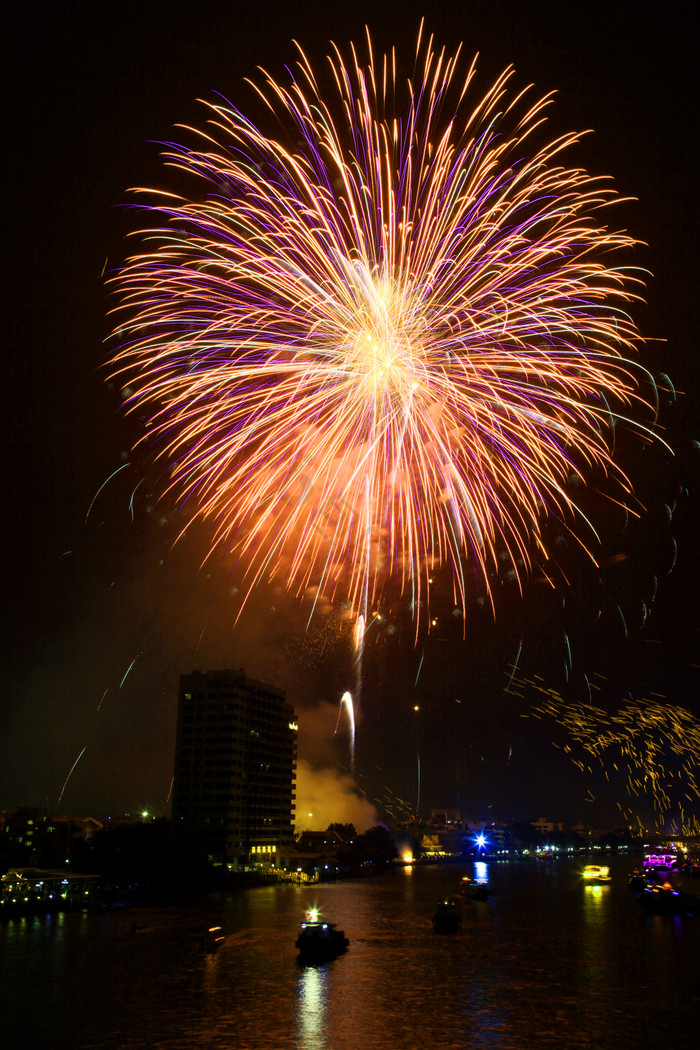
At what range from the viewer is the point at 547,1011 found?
25703 mm

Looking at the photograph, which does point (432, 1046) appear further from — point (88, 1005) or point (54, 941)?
point (54, 941)

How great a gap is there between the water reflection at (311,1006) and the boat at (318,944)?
146 cm

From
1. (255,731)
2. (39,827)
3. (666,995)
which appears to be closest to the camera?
(666,995)

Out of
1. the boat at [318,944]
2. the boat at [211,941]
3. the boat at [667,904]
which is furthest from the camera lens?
the boat at [667,904]

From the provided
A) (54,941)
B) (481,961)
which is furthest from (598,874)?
(54,941)

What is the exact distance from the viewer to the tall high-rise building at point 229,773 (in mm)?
84938

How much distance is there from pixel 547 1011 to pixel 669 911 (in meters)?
35.8

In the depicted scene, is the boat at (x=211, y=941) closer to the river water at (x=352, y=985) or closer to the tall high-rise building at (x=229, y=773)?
the river water at (x=352, y=985)

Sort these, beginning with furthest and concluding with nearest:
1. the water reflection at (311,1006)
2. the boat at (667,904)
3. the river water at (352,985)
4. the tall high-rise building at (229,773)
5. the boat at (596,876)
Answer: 1. the boat at (596,876)
2. the tall high-rise building at (229,773)
3. the boat at (667,904)
4. the river water at (352,985)
5. the water reflection at (311,1006)

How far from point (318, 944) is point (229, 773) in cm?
5428

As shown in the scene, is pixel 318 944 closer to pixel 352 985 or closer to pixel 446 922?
pixel 352 985

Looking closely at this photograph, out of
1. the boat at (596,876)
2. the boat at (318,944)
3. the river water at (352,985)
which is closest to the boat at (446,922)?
the river water at (352,985)

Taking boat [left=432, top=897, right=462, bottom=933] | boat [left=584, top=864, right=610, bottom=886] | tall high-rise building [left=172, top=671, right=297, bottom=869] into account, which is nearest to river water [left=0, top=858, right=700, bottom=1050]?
boat [left=432, top=897, right=462, bottom=933]

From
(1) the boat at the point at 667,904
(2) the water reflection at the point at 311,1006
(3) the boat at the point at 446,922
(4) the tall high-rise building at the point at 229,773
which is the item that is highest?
(4) the tall high-rise building at the point at 229,773
